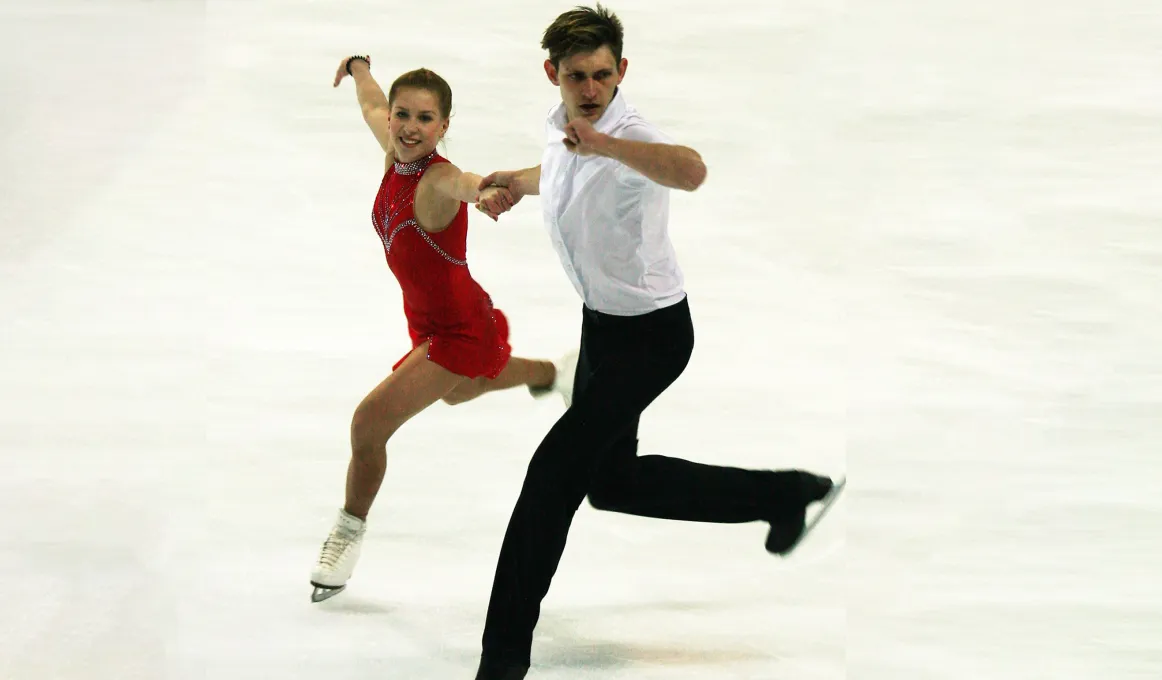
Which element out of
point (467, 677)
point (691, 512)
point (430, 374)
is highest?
point (430, 374)

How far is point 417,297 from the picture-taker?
340 cm

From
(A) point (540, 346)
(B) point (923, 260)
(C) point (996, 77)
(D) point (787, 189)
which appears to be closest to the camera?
(A) point (540, 346)

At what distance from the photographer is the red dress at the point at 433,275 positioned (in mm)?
3342

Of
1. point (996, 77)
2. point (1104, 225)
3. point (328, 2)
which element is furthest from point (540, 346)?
point (328, 2)

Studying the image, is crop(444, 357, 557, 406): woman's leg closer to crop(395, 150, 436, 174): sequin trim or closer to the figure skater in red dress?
the figure skater in red dress

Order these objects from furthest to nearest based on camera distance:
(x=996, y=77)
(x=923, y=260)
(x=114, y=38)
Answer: (x=114, y=38) < (x=996, y=77) < (x=923, y=260)

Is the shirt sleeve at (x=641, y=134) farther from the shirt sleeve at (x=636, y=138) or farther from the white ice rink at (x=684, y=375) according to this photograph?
the white ice rink at (x=684, y=375)

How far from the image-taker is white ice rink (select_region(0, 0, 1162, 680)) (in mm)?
3246

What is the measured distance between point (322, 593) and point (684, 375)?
5.39ft

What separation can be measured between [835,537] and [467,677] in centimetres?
109

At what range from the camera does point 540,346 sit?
4793 millimetres

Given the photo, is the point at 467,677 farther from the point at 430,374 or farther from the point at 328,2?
the point at 328,2

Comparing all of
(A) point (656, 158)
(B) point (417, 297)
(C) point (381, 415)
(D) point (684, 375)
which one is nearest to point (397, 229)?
(B) point (417, 297)

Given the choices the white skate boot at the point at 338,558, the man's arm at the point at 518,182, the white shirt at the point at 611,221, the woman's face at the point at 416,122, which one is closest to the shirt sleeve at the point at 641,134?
the white shirt at the point at 611,221
